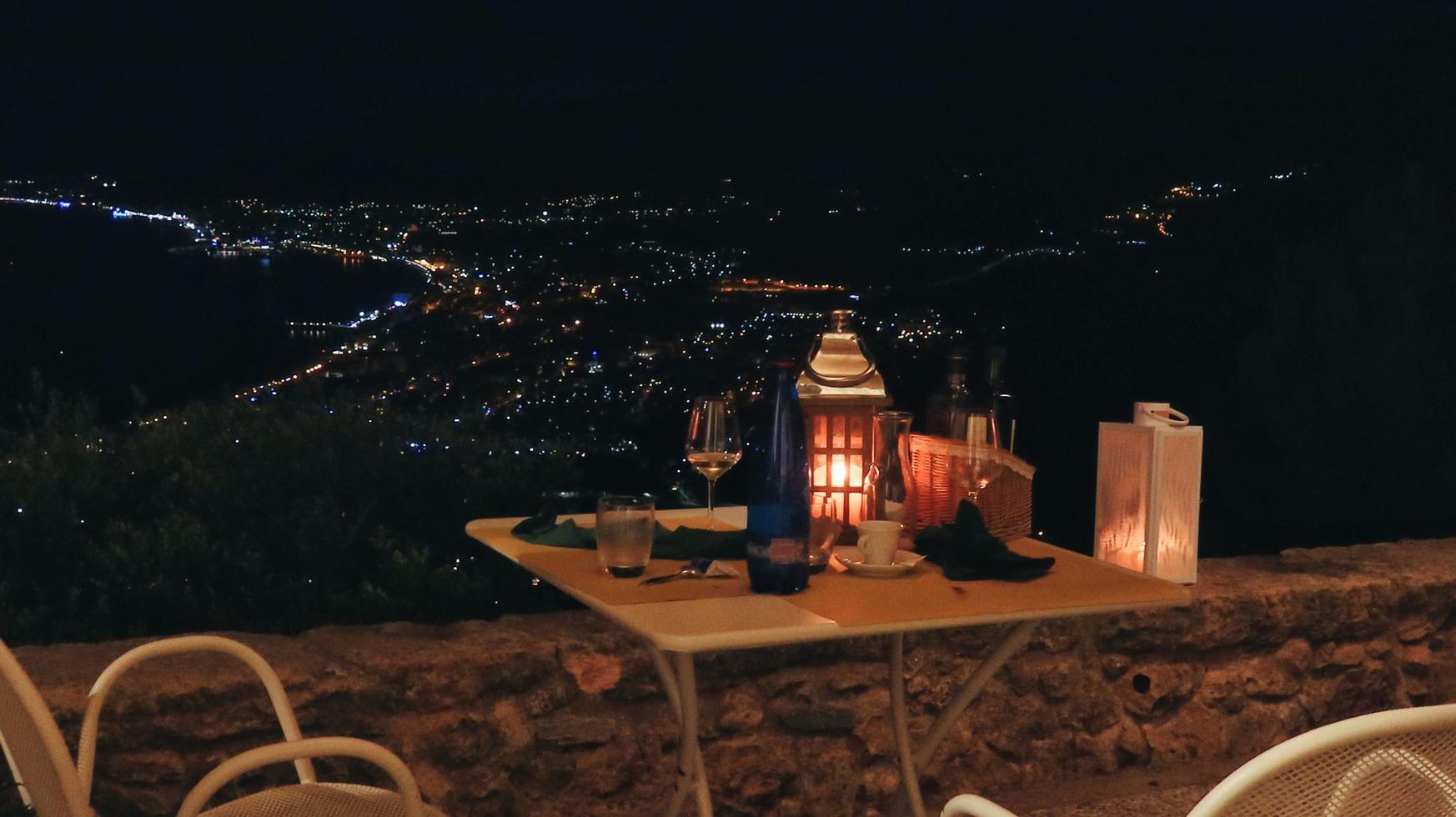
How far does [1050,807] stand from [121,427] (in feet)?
8.20

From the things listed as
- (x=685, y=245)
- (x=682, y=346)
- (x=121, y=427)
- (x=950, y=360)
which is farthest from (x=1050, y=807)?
(x=685, y=245)

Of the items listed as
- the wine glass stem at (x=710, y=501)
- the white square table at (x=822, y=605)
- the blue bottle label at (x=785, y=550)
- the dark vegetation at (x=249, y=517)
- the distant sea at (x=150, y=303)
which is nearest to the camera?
the white square table at (x=822, y=605)

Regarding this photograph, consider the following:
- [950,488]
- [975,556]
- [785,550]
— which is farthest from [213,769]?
[950,488]

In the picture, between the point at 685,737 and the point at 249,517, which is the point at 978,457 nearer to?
the point at 685,737

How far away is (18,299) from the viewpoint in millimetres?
8938

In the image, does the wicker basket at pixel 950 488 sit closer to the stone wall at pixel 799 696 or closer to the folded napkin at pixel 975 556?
the folded napkin at pixel 975 556

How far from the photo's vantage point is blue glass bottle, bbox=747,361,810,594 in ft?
5.66

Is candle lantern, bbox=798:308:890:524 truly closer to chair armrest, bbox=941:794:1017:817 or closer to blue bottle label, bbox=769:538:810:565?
blue bottle label, bbox=769:538:810:565

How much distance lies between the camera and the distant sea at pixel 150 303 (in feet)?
23.4

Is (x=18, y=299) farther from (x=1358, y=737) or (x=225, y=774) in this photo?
(x=1358, y=737)

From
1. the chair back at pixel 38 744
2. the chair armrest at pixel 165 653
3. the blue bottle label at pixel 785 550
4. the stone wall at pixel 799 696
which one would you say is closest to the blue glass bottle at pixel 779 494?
the blue bottle label at pixel 785 550

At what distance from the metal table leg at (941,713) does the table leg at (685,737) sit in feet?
1.11

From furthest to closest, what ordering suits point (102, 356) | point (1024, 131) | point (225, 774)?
point (102, 356)
point (1024, 131)
point (225, 774)

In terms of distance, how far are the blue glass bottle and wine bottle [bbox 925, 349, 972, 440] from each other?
45cm
